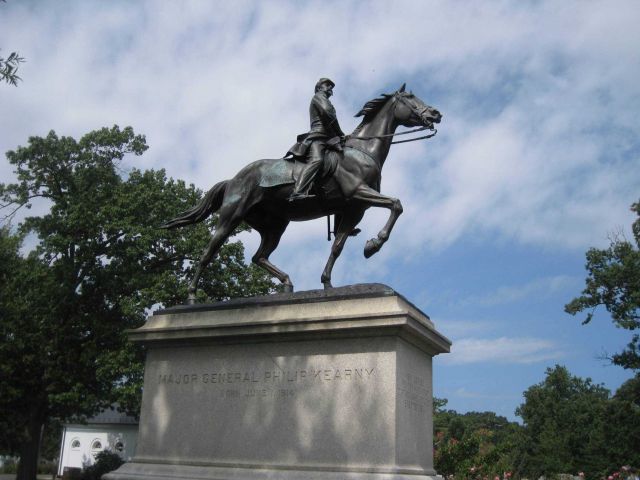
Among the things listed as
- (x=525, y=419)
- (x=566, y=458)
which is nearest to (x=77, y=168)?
(x=566, y=458)

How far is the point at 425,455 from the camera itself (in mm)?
9000

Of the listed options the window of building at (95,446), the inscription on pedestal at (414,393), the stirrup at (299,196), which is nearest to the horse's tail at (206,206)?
the stirrup at (299,196)

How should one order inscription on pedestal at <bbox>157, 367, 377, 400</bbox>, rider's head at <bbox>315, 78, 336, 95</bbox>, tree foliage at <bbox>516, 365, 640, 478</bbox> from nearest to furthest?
inscription on pedestal at <bbox>157, 367, 377, 400</bbox> < rider's head at <bbox>315, 78, 336, 95</bbox> < tree foliage at <bbox>516, 365, 640, 478</bbox>

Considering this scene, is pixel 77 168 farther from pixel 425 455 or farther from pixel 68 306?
pixel 425 455

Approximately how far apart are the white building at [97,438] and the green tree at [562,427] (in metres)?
35.0

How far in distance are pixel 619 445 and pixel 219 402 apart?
1704 inches

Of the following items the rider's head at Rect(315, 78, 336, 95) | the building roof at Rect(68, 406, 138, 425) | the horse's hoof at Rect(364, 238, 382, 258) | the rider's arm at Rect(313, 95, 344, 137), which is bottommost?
the horse's hoof at Rect(364, 238, 382, 258)

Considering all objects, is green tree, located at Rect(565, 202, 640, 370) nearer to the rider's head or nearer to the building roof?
the rider's head

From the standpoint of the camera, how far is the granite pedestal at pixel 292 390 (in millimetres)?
8242

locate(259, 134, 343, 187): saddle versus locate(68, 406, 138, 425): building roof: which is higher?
locate(68, 406, 138, 425): building roof

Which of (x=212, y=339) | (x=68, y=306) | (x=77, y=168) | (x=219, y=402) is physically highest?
(x=77, y=168)

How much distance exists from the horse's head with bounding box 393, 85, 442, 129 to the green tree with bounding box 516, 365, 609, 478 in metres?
42.1

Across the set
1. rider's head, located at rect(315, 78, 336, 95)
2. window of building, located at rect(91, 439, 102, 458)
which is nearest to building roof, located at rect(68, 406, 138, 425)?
window of building, located at rect(91, 439, 102, 458)

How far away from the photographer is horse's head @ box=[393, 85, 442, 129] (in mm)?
10633
